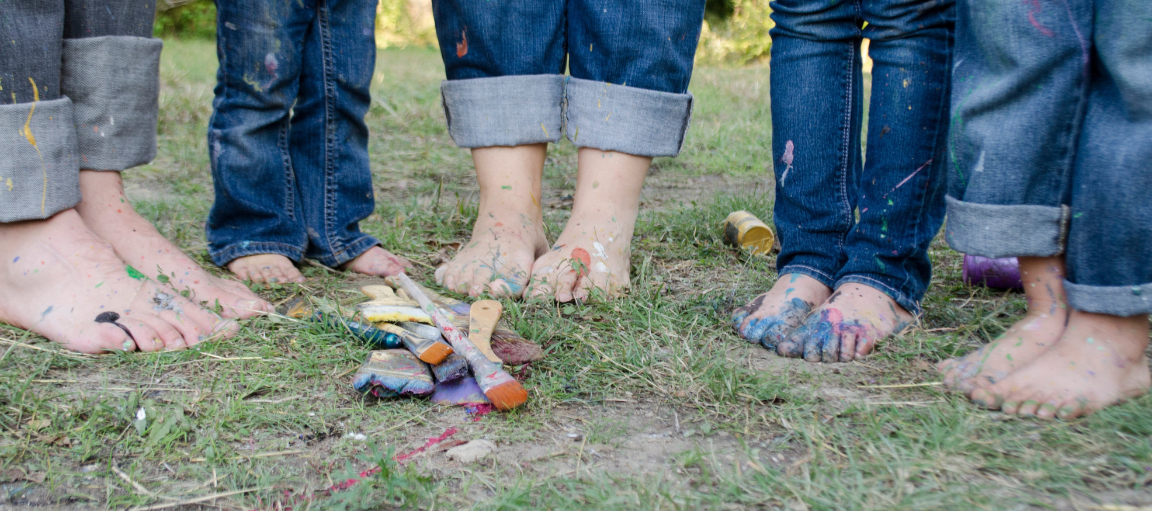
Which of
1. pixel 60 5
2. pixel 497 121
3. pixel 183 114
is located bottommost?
pixel 183 114

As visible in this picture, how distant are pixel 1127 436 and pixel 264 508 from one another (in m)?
1.11

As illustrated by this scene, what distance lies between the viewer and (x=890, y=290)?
1.38 metres

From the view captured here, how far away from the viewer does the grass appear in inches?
35.0

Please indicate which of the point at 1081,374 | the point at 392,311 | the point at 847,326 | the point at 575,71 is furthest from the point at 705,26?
the point at 1081,374

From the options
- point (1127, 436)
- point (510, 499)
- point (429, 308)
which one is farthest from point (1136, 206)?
point (429, 308)

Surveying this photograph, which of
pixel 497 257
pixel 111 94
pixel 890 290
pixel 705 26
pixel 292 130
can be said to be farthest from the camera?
pixel 705 26

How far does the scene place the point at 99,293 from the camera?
1346mm

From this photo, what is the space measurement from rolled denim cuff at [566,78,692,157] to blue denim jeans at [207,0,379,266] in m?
0.58

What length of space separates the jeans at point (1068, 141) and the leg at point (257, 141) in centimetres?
138

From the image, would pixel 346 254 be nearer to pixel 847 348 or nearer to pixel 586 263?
pixel 586 263

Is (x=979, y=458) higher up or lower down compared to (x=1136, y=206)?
lower down

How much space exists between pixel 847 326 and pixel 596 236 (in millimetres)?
558

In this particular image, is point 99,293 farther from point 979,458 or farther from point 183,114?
point 183,114

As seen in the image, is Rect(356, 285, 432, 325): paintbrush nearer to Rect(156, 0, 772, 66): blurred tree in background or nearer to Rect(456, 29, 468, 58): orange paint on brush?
Rect(456, 29, 468, 58): orange paint on brush
